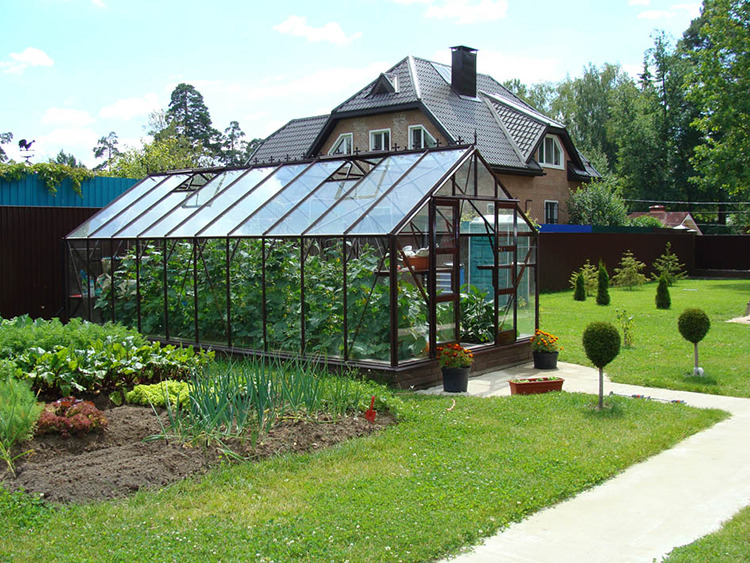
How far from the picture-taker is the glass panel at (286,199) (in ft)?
34.3

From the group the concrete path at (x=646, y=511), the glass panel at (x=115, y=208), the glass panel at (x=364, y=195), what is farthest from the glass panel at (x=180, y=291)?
the concrete path at (x=646, y=511)

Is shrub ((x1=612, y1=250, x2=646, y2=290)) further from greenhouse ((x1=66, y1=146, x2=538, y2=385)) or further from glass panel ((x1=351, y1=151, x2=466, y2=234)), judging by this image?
glass panel ((x1=351, y1=151, x2=466, y2=234))

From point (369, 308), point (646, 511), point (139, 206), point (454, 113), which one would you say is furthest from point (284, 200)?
point (454, 113)

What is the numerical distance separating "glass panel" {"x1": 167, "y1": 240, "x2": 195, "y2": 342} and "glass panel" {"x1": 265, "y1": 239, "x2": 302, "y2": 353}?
1.71 metres

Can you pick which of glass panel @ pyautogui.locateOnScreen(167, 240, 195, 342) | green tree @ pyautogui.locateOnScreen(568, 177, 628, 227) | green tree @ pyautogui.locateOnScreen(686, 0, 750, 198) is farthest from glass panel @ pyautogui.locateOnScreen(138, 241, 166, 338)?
green tree @ pyautogui.locateOnScreen(686, 0, 750, 198)

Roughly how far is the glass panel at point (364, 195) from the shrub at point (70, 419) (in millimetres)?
3952

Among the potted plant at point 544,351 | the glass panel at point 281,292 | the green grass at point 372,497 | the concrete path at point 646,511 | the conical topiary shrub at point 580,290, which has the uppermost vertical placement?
the glass panel at point 281,292

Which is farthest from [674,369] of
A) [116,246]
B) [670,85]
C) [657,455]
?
[670,85]

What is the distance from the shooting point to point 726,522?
15.8ft

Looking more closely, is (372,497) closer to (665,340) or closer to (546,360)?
(546,360)

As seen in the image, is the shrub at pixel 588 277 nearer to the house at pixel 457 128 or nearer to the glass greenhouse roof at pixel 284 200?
the house at pixel 457 128

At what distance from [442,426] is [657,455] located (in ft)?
6.41

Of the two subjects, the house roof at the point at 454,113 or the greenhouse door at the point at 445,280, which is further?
the house roof at the point at 454,113

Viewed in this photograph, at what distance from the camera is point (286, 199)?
429 inches
